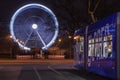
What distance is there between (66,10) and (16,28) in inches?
1104

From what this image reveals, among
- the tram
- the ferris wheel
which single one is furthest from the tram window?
the ferris wheel

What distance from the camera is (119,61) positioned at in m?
21.7

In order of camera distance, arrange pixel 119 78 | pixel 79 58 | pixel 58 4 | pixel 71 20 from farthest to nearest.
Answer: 1. pixel 71 20
2. pixel 58 4
3. pixel 79 58
4. pixel 119 78

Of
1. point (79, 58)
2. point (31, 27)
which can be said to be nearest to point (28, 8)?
point (31, 27)

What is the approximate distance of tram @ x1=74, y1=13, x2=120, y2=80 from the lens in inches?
868

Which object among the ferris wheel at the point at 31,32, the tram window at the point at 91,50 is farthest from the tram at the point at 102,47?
the ferris wheel at the point at 31,32

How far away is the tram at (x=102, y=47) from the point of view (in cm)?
2205

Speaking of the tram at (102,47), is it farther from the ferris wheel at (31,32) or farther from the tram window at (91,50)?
the ferris wheel at (31,32)

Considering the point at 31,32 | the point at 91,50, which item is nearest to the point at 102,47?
the point at 91,50

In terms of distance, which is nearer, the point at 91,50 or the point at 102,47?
the point at 102,47

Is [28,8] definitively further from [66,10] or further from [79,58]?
[79,58]

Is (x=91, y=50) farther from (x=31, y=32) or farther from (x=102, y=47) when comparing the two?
(x=31, y=32)

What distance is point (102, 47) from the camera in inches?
997

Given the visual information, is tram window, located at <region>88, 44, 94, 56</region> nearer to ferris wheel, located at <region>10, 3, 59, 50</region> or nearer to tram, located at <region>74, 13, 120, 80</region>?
tram, located at <region>74, 13, 120, 80</region>
